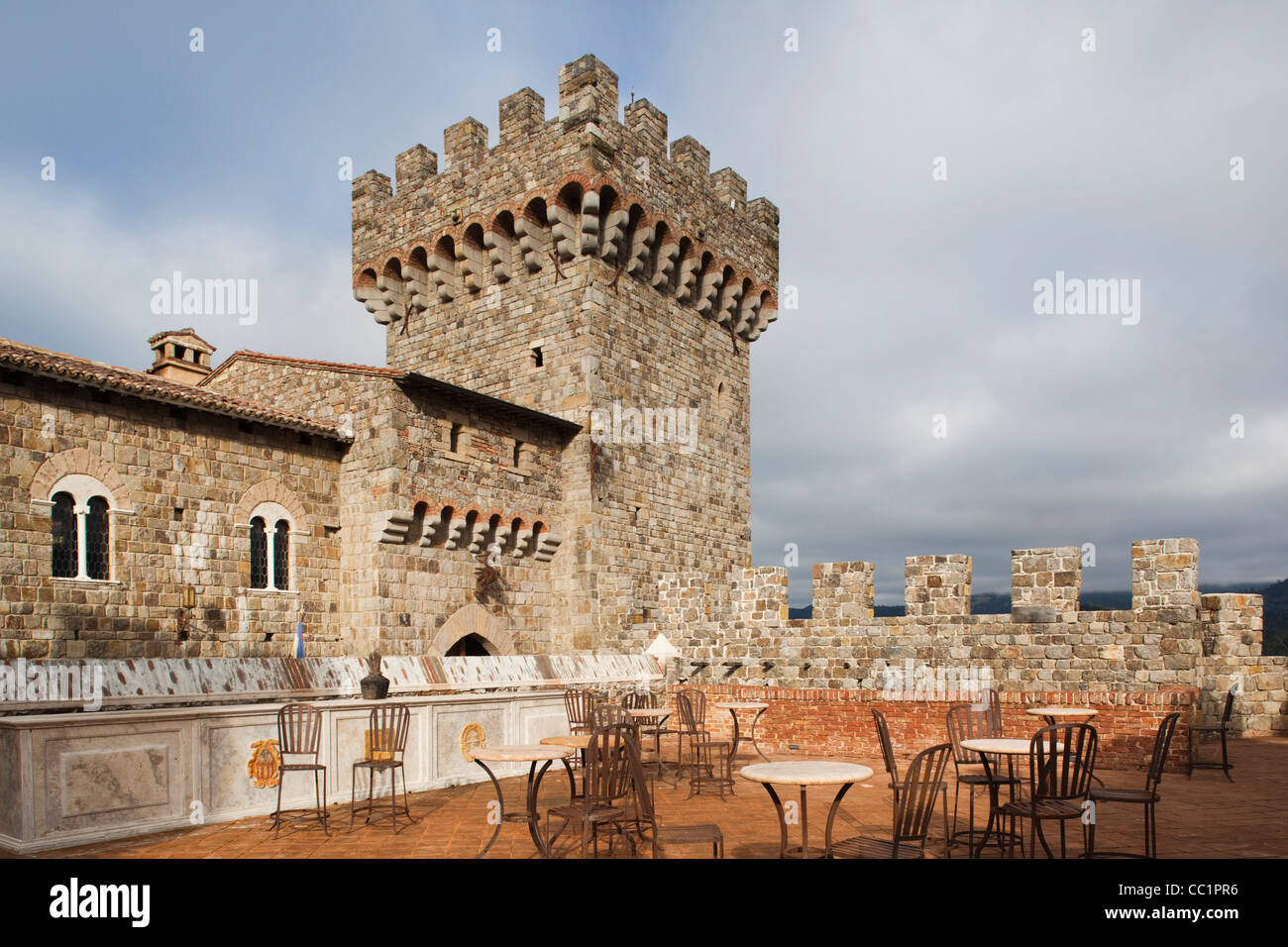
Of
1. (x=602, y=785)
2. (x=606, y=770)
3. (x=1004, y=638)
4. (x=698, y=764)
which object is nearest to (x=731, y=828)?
(x=698, y=764)

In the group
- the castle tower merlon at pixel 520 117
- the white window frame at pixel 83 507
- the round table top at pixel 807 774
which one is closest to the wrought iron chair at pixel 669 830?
the round table top at pixel 807 774

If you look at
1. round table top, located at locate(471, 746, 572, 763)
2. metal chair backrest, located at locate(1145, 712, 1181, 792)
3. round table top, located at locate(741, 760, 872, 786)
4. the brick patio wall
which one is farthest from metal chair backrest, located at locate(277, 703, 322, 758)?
metal chair backrest, located at locate(1145, 712, 1181, 792)

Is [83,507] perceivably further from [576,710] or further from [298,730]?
[576,710]

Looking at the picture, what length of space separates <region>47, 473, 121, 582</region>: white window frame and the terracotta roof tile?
1.22 m

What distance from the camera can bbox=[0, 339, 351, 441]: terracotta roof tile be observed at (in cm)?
1046

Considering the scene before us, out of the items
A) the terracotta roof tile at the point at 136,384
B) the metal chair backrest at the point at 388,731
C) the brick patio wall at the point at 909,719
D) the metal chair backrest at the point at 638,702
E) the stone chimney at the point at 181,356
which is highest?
the stone chimney at the point at 181,356

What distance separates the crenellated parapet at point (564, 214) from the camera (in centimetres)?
1664

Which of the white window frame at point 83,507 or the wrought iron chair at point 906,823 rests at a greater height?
the white window frame at point 83,507

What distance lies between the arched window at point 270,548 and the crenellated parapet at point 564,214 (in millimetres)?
7001

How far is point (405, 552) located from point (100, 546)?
4.05 meters

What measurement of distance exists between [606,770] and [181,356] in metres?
15.8

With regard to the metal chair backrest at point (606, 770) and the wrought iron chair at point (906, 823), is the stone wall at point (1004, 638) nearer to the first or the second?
the wrought iron chair at point (906, 823)

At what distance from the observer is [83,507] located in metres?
11.1
